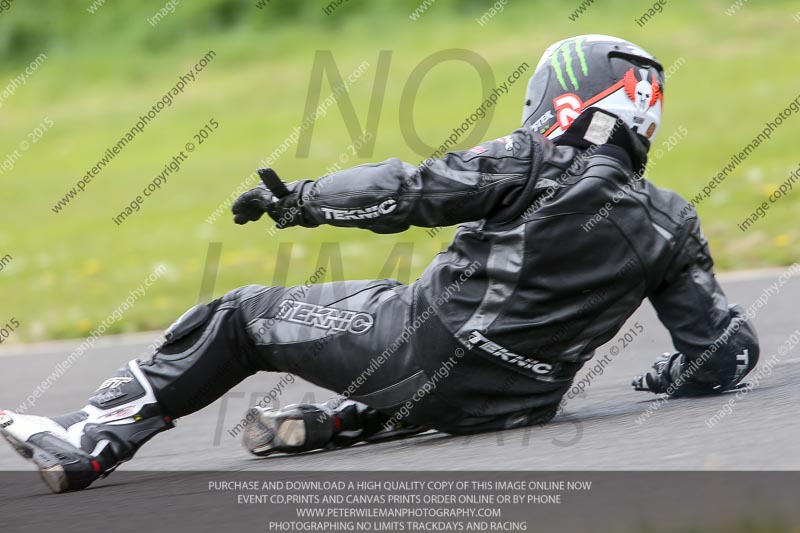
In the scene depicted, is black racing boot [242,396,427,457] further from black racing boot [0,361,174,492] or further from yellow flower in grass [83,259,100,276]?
yellow flower in grass [83,259,100,276]

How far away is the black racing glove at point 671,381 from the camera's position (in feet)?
14.4

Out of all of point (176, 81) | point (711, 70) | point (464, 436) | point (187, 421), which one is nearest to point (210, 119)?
point (176, 81)

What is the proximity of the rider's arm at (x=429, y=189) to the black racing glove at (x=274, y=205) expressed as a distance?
0.08 feet

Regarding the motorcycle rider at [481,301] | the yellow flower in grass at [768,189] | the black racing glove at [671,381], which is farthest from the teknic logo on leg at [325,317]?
the yellow flower in grass at [768,189]

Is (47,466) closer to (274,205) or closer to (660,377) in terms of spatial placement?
(274,205)

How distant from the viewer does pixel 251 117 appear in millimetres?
20359

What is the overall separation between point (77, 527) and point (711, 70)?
52.1 feet

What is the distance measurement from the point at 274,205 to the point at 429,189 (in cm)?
50

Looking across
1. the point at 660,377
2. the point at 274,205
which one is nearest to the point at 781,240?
the point at 660,377

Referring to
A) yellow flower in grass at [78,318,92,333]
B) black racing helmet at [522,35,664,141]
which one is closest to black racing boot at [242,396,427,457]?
black racing helmet at [522,35,664,141]

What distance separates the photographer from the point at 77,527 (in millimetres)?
3398

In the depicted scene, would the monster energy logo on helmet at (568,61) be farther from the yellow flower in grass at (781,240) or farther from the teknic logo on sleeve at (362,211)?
the yellow flower in grass at (781,240)

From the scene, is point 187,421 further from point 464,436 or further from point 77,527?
point 77,527

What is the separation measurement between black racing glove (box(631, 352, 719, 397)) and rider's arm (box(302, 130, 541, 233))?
105 centimetres
